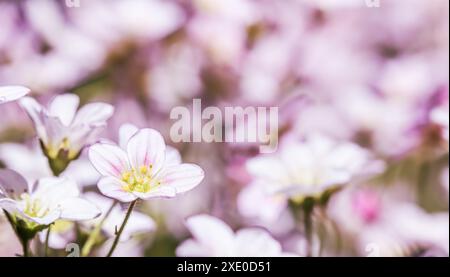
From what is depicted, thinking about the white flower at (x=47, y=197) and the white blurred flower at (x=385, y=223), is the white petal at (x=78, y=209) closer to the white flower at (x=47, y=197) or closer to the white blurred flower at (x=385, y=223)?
the white flower at (x=47, y=197)

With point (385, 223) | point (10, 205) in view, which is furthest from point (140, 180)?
point (385, 223)

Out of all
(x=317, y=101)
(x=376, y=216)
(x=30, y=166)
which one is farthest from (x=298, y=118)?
(x=30, y=166)

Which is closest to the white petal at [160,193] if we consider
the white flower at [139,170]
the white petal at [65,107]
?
the white flower at [139,170]

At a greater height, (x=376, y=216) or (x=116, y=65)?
(x=116, y=65)

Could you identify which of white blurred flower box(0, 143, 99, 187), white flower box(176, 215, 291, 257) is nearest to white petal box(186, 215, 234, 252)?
white flower box(176, 215, 291, 257)

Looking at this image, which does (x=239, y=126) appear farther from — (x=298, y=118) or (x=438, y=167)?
(x=438, y=167)

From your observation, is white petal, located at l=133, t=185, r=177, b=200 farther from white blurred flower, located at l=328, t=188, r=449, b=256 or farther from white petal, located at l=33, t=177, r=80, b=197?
white blurred flower, located at l=328, t=188, r=449, b=256
